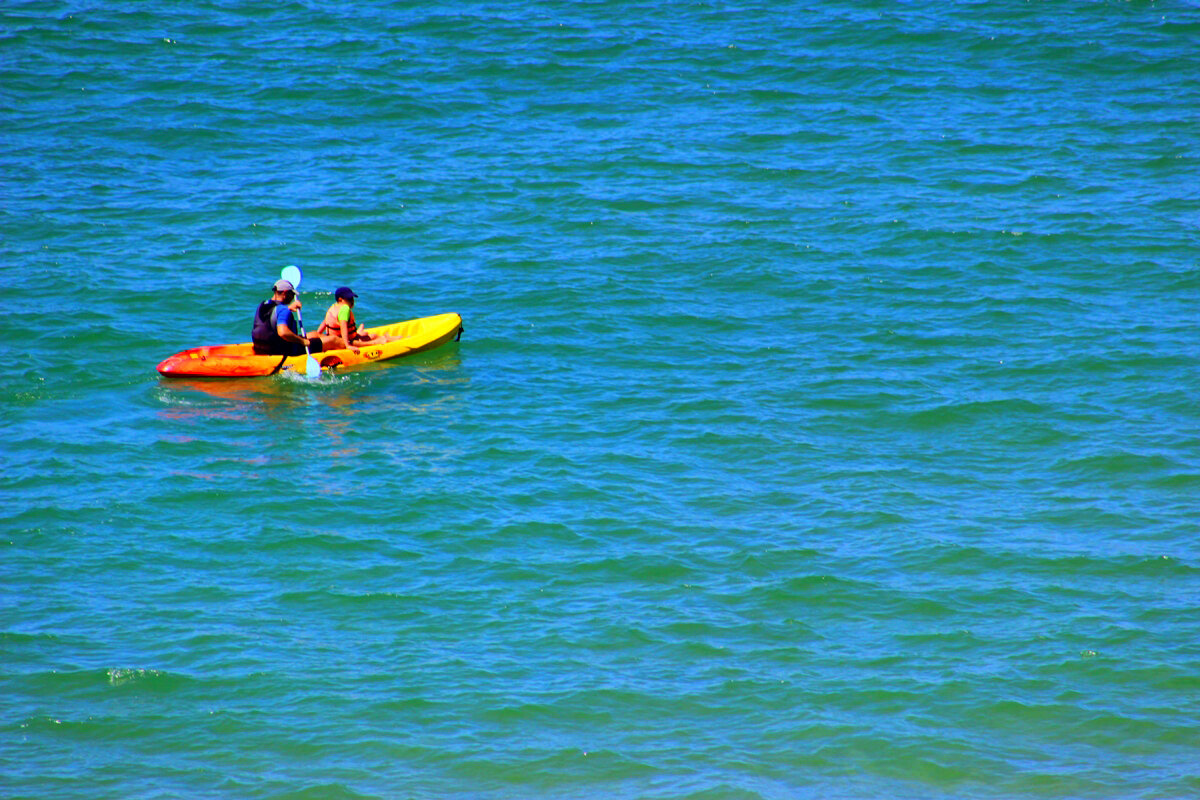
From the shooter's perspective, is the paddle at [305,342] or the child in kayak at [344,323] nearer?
the paddle at [305,342]

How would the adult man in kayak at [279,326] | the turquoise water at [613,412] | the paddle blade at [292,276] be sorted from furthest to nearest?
the paddle blade at [292,276] < the adult man in kayak at [279,326] < the turquoise water at [613,412]

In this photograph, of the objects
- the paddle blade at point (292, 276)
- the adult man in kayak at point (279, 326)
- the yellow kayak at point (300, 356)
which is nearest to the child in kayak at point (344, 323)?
the yellow kayak at point (300, 356)

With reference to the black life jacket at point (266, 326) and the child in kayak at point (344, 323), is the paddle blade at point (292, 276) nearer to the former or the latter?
the black life jacket at point (266, 326)

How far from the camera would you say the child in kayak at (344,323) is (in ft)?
44.6

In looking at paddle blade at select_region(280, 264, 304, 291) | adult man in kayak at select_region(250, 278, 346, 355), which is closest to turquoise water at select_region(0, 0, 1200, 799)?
adult man in kayak at select_region(250, 278, 346, 355)

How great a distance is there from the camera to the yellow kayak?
13.4m

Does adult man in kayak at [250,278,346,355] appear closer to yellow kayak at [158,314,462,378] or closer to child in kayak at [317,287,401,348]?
yellow kayak at [158,314,462,378]

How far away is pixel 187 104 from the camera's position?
70.4 feet

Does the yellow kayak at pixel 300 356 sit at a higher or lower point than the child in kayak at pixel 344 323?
lower

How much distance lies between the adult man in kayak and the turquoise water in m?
0.47

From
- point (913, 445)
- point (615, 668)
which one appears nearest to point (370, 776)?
point (615, 668)

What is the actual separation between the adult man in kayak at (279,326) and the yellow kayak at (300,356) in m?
0.09

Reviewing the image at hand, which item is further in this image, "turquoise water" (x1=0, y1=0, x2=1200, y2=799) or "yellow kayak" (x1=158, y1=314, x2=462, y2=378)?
"yellow kayak" (x1=158, y1=314, x2=462, y2=378)

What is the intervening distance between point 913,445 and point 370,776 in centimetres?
657
